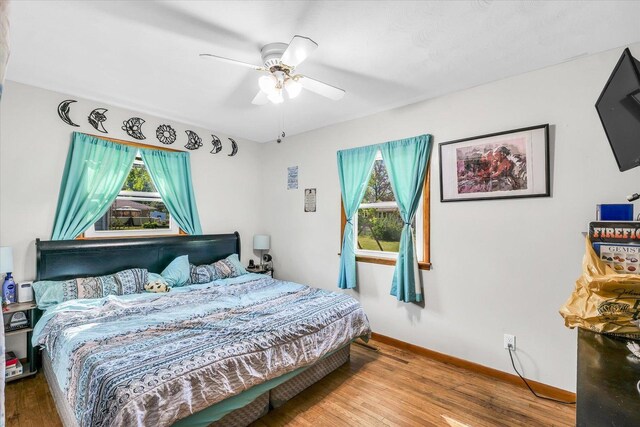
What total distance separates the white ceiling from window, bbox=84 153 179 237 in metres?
0.97

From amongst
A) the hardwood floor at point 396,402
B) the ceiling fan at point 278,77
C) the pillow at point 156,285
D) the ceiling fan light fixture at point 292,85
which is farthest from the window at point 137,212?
the ceiling fan light fixture at point 292,85

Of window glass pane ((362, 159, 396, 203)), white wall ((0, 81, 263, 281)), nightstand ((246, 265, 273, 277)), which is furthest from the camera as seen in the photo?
nightstand ((246, 265, 273, 277))

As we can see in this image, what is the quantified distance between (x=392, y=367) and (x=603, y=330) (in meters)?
1.80

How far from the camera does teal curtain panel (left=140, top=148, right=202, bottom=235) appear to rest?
3695mm

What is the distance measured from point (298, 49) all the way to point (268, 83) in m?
0.47

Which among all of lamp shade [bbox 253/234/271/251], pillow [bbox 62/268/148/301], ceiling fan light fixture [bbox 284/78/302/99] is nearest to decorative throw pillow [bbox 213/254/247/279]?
lamp shade [bbox 253/234/271/251]

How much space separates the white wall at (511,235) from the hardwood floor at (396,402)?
0.95 feet

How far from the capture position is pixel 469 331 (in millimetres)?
2844

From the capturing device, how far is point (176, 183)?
12.7 ft

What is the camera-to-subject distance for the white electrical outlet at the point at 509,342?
259 cm

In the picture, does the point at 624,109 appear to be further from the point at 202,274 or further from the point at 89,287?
the point at 89,287

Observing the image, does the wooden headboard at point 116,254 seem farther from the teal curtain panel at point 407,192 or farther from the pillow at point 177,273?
the teal curtain panel at point 407,192

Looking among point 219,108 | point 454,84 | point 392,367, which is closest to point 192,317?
point 392,367

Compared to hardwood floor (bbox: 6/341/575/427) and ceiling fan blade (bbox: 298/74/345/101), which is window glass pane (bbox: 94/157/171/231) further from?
ceiling fan blade (bbox: 298/74/345/101)
